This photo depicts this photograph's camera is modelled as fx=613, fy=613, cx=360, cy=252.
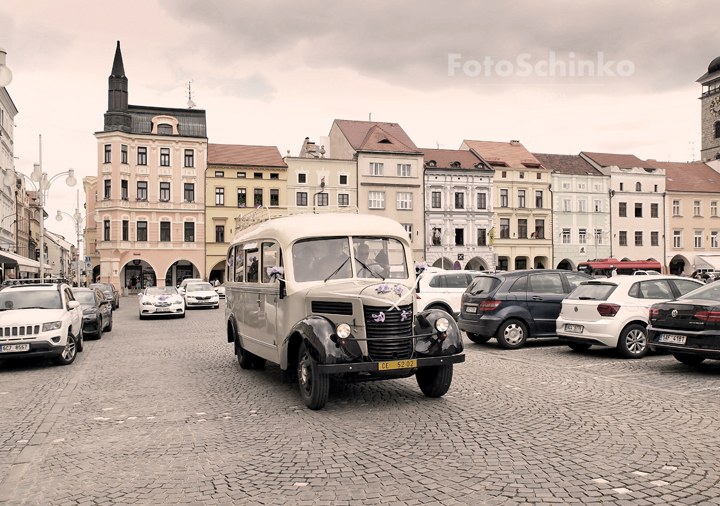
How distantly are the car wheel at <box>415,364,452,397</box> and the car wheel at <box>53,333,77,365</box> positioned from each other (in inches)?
297

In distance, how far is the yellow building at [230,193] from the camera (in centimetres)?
5547

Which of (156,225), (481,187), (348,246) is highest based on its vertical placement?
(481,187)

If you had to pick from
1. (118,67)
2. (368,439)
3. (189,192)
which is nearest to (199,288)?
(189,192)

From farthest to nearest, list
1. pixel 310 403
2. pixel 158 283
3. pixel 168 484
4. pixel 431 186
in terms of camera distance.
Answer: pixel 431 186, pixel 158 283, pixel 310 403, pixel 168 484

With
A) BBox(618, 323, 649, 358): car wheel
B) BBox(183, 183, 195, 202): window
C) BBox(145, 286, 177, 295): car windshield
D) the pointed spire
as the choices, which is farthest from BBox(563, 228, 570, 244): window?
BBox(618, 323, 649, 358): car wheel

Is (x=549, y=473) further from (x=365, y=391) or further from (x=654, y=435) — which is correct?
(x=365, y=391)

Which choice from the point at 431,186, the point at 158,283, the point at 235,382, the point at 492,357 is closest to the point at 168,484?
the point at 235,382

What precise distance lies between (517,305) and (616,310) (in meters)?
2.44

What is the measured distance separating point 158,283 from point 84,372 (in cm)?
4420

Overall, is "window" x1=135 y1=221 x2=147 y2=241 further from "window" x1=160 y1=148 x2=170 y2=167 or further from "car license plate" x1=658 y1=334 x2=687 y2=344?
"car license plate" x1=658 y1=334 x2=687 y2=344

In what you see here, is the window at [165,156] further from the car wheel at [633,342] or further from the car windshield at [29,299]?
the car wheel at [633,342]

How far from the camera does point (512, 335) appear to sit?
1384 centimetres

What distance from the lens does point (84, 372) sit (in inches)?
440

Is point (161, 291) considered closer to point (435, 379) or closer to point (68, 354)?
point (68, 354)
